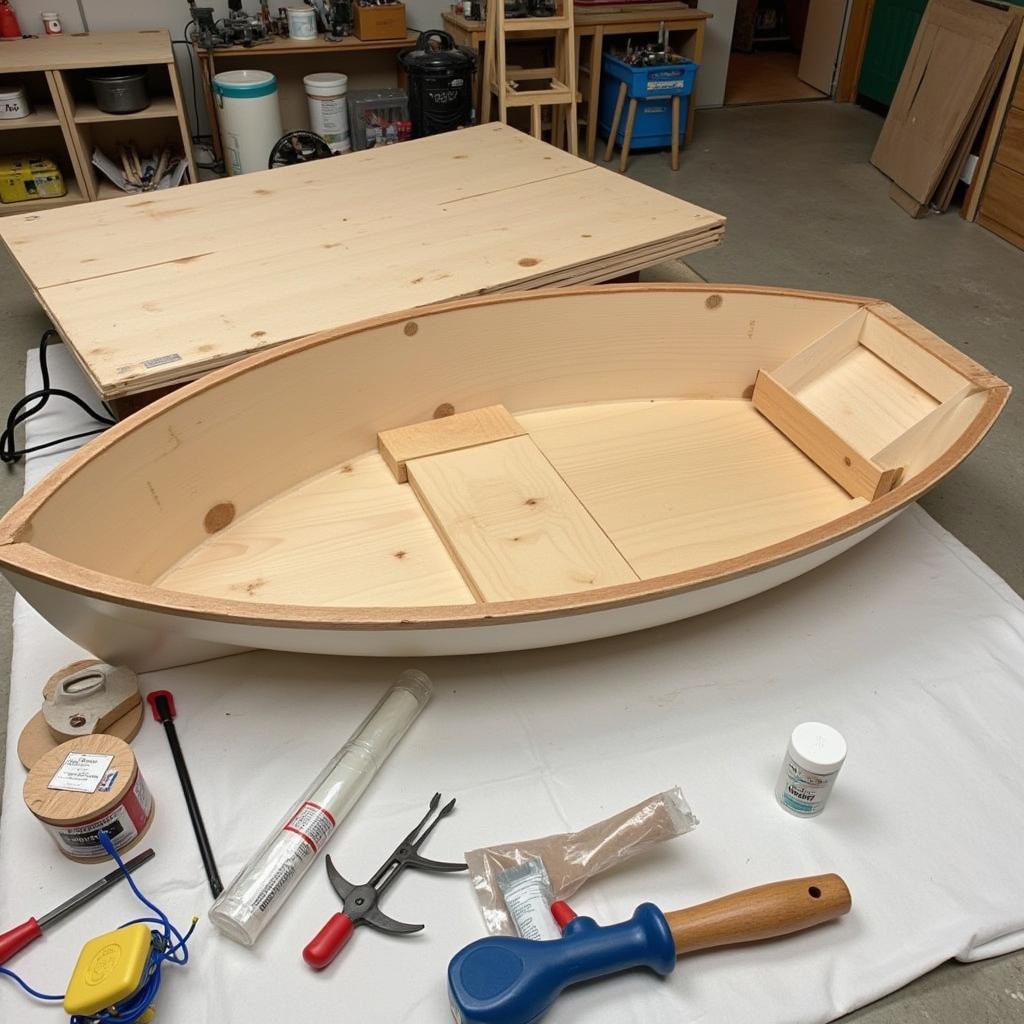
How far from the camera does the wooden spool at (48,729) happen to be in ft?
4.55

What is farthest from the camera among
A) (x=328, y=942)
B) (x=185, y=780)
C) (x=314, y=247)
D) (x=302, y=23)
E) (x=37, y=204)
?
(x=302, y=23)

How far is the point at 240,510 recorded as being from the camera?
1806mm

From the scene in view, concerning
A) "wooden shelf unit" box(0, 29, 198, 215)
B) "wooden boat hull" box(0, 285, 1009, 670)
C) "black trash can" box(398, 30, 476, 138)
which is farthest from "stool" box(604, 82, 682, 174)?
"wooden boat hull" box(0, 285, 1009, 670)

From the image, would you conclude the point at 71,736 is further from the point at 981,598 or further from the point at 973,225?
the point at 973,225

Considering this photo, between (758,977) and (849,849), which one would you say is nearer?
(758,977)

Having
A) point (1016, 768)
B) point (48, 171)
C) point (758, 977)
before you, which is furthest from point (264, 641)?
point (48, 171)

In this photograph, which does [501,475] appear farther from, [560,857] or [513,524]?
[560,857]

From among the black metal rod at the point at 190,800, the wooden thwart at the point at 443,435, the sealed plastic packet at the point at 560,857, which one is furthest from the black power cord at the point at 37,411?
the sealed plastic packet at the point at 560,857

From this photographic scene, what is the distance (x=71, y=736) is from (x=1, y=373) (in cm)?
179

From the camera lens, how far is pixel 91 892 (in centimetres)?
125

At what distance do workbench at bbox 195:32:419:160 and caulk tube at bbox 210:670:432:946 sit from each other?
143 inches

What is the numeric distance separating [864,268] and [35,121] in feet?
11.8

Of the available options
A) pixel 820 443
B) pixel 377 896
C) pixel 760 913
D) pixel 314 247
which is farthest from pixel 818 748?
pixel 314 247

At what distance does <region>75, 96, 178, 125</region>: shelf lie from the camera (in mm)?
3686
